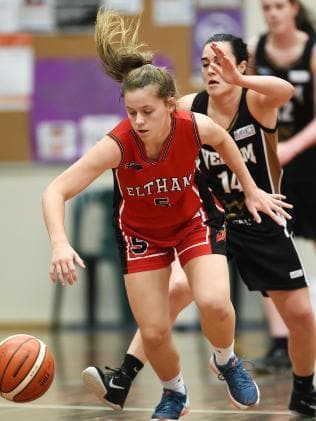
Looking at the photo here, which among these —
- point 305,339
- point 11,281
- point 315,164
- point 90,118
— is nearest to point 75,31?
point 90,118

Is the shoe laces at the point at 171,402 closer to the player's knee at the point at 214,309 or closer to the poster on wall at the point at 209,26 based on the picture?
the player's knee at the point at 214,309

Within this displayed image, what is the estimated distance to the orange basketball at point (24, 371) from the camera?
201 inches

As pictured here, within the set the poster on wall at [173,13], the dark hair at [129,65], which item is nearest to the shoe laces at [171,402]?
the dark hair at [129,65]

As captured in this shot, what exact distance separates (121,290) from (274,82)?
5553 millimetres

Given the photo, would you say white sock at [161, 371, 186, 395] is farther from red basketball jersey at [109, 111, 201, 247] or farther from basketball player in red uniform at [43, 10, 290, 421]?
red basketball jersey at [109, 111, 201, 247]

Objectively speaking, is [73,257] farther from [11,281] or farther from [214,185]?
[11,281]

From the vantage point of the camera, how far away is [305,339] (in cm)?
547

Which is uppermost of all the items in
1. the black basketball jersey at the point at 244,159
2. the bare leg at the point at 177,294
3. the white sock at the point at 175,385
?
the black basketball jersey at the point at 244,159

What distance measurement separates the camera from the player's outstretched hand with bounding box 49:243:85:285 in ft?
14.5

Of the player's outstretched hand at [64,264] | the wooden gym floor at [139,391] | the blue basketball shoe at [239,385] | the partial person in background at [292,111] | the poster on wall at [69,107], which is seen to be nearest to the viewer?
the player's outstretched hand at [64,264]

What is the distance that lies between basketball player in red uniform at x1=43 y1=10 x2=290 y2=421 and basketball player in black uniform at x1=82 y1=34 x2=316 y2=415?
0.83 ft

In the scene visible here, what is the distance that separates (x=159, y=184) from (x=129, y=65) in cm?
57

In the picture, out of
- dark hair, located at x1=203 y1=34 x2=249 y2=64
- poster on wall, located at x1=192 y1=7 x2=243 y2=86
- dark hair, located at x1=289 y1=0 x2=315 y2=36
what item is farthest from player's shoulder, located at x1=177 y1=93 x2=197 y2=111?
poster on wall, located at x1=192 y1=7 x2=243 y2=86

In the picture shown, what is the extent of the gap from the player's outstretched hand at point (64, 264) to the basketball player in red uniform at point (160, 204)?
22 centimetres
